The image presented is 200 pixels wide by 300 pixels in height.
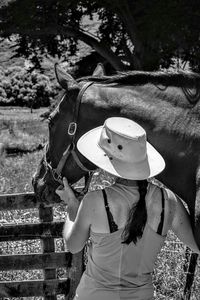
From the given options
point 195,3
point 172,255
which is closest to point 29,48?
point 195,3

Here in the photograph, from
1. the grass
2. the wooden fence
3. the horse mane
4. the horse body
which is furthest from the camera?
the grass

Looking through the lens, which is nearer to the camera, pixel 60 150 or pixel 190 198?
pixel 190 198

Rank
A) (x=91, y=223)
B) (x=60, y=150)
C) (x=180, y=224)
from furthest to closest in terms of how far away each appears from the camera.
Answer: (x=60, y=150)
(x=180, y=224)
(x=91, y=223)

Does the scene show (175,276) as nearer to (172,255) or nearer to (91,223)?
(172,255)

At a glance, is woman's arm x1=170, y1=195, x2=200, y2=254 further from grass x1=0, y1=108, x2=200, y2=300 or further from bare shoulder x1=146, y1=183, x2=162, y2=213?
grass x1=0, y1=108, x2=200, y2=300

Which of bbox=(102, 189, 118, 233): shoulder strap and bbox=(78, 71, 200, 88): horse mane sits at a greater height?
bbox=(78, 71, 200, 88): horse mane

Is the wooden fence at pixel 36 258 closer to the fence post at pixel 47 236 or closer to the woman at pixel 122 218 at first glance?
the fence post at pixel 47 236

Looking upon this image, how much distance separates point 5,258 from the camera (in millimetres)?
5703

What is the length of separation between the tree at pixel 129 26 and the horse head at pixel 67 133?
2083 centimetres

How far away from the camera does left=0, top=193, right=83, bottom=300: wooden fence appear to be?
568cm

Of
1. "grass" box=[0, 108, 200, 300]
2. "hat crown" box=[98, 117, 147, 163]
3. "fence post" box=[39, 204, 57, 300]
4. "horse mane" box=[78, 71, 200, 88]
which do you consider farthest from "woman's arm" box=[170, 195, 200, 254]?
"fence post" box=[39, 204, 57, 300]

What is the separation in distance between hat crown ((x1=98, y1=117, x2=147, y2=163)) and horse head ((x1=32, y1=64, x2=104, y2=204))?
1.00 meters

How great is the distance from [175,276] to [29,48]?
27402mm

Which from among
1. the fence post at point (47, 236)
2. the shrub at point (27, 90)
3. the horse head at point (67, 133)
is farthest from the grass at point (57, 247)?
the shrub at point (27, 90)
